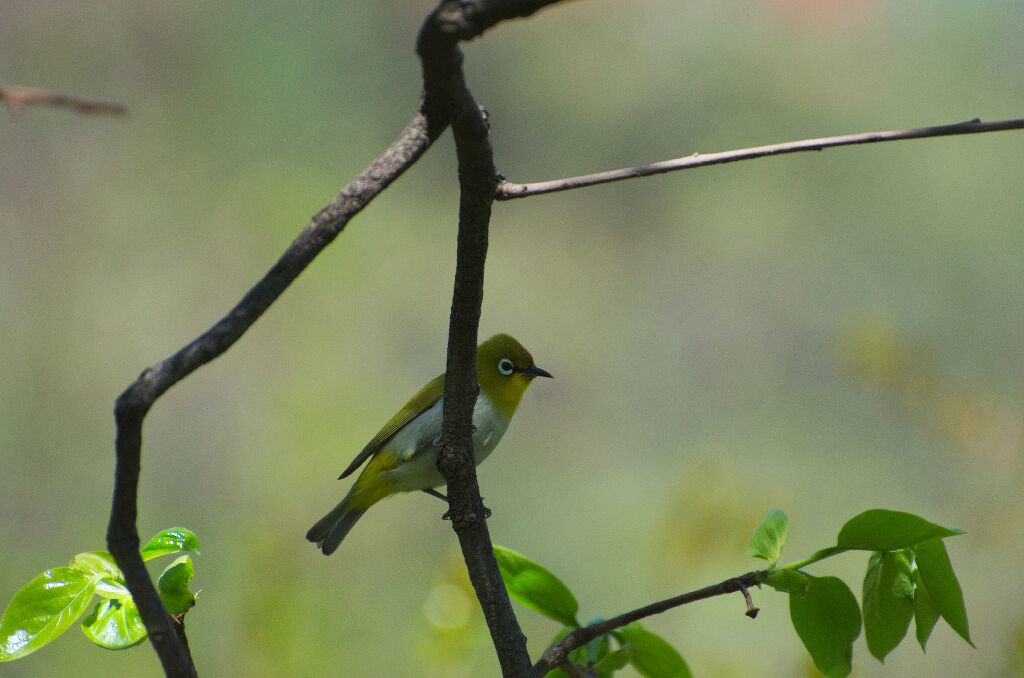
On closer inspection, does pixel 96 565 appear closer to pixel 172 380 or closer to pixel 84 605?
pixel 84 605

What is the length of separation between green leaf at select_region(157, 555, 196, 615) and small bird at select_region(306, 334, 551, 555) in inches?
45.7

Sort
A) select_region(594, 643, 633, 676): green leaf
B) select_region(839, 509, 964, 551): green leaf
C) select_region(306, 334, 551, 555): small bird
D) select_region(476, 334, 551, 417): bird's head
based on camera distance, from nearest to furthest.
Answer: select_region(839, 509, 964, 551): green leaf
select_region(594, 643, 633, 676): green leaf
select_region(306, 334, 551, 555): small bird
select_region(476, 334, 551, 417): bird's head

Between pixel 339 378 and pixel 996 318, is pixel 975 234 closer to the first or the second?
pixel 996 318

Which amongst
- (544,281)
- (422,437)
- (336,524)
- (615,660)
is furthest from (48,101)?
(544,281)

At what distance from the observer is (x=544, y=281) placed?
445 cm

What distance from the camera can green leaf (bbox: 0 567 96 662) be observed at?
0.74 metres

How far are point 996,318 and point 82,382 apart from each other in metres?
4.00

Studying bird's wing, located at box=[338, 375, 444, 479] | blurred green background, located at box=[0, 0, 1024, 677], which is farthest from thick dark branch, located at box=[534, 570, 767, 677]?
blurred green background, located at box=[0, 0, 1024, 677]

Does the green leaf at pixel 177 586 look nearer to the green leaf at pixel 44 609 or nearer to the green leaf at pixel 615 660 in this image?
the green leaf at pixel 44 609

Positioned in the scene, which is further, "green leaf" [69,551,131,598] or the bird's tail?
the bird's tail

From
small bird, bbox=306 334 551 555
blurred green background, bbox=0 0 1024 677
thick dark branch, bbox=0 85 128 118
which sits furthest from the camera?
blurred green background, bbox=0 0 1024 677

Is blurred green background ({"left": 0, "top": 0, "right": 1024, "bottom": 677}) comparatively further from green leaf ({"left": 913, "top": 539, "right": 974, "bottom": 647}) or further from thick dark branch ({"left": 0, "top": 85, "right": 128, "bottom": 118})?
thick dark branch ({"left": 0, "top": 85, "right": 128, "bottom": 118})

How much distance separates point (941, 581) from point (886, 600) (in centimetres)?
5

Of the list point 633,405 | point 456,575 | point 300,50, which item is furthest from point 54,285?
point 456,575
